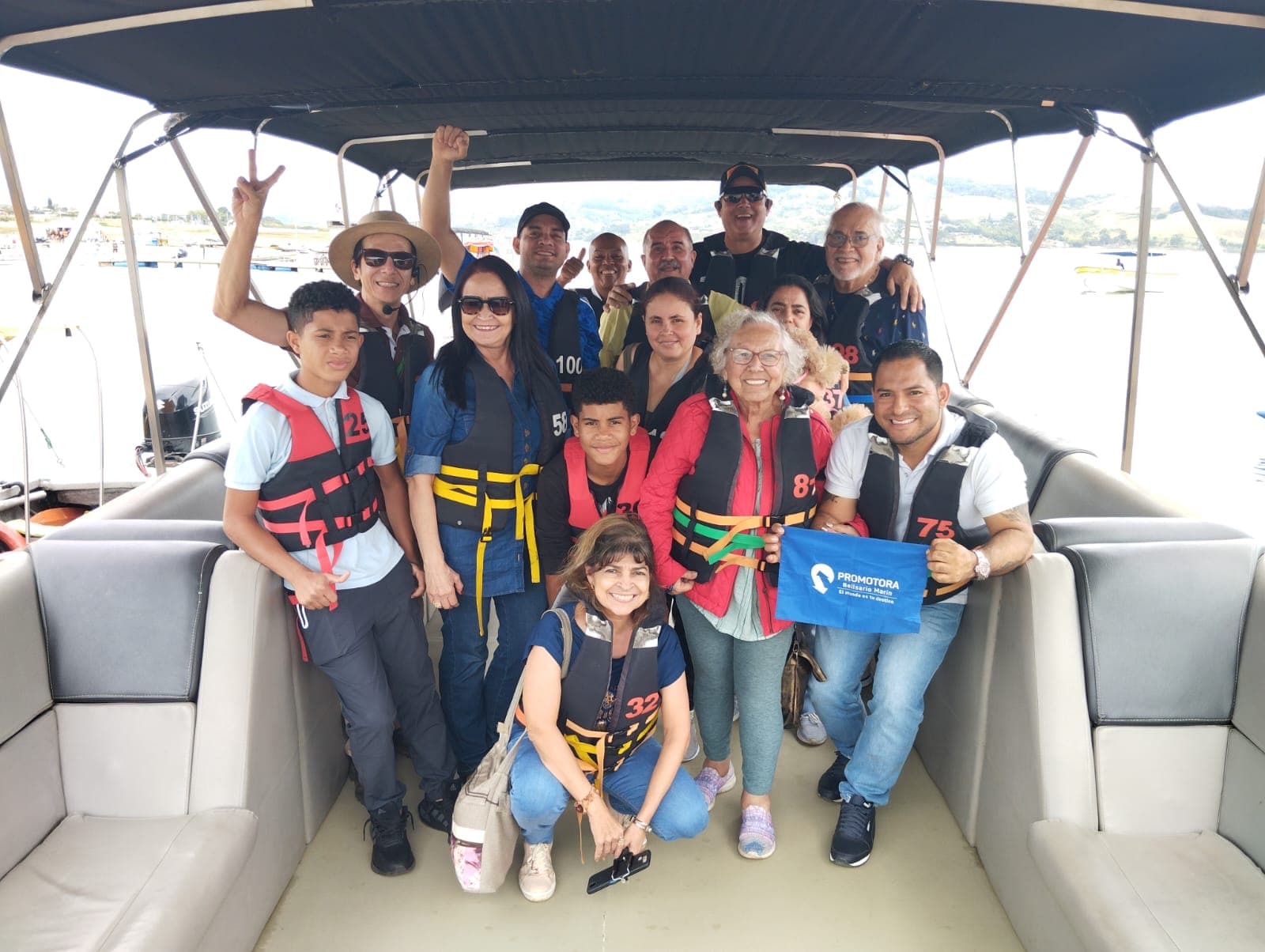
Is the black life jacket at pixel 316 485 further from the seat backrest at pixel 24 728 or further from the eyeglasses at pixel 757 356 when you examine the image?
the eyeglasses at pixel 757 356

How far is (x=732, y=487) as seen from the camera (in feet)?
7.05

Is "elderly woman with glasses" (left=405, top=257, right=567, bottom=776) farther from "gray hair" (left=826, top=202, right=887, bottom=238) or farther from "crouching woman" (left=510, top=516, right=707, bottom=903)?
"gray hair" (left=826, top=202, right=887, bottom=238)

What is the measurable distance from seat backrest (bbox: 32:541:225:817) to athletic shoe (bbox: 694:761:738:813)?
60.8 inches

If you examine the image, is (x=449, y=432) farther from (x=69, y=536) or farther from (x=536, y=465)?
(x=69, y=536)

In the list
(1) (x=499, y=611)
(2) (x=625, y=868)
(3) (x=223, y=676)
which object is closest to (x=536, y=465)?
(1) (x=499, y=611)

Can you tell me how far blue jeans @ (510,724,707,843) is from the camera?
211cm

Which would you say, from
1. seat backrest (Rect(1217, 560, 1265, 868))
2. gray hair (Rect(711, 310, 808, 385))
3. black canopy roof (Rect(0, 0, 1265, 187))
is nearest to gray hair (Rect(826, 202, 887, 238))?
black canopy roof (Rect(0, 0, 1265, 187))

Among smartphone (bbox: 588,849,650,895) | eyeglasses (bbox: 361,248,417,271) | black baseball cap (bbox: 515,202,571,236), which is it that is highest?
black baseball cap (bbox: 515,202,571,236)

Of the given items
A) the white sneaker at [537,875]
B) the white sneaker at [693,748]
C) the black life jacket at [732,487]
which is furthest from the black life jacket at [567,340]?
the white sneaker at [537,875]

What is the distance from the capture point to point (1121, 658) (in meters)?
2.01

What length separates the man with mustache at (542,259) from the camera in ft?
9.09

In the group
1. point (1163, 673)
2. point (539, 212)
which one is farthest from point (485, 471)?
point (1163, 673)

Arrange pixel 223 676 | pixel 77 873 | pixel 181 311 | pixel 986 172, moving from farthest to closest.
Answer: pixel 181 311 < pixel 986 172 < pixel 223 676 < pixel 77 873

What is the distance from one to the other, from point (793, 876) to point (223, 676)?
67.6 inches
